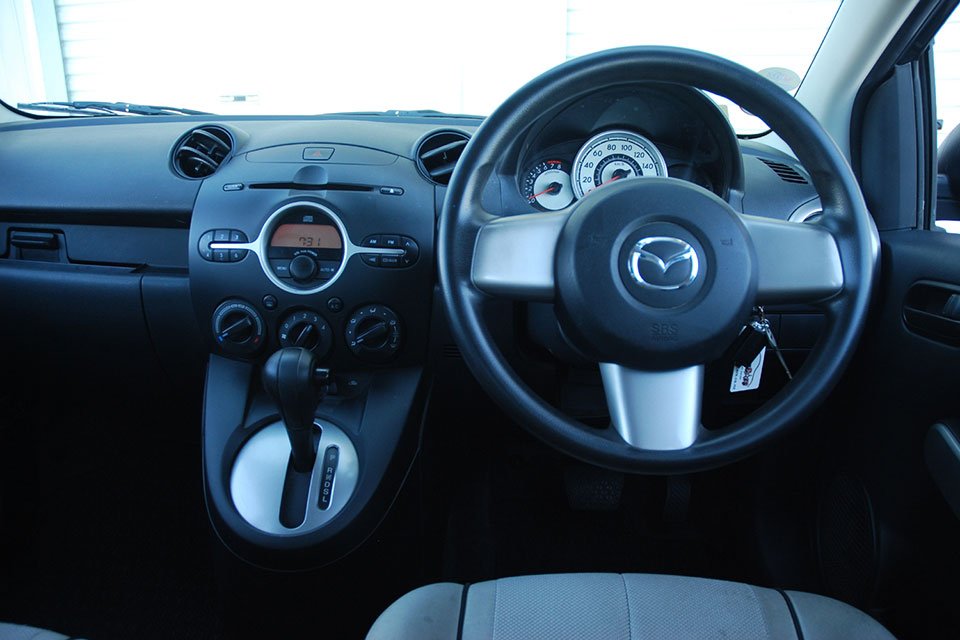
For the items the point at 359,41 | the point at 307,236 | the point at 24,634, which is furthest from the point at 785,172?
the point at 359,41

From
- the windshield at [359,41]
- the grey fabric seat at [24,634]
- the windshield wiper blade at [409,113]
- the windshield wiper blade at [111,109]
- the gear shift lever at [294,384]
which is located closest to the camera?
the grey fabric seat at [24,634]

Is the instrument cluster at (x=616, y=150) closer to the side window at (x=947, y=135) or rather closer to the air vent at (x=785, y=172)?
the air vent at (x=785, y=172)

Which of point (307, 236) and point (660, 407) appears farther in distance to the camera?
point (307, 236)

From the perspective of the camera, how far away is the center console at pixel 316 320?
3.33 ft

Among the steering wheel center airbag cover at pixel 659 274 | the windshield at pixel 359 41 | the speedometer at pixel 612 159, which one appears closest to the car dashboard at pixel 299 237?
the speedometer at pixel 612 159

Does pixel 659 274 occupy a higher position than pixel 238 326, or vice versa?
pixel 659 274

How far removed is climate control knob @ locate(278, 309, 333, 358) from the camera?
1.03 metres

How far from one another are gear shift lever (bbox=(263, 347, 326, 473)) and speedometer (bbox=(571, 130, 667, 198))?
53 cm

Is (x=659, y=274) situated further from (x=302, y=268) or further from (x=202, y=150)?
(x=202, y=150)

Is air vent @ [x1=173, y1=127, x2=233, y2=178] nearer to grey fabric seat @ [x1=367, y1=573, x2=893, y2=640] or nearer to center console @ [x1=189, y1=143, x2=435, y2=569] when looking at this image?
center console @ [x1=189, y1=143, x2=435, y2=569]

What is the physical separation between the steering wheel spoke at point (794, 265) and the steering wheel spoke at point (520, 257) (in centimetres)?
26

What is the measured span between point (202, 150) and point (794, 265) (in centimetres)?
111

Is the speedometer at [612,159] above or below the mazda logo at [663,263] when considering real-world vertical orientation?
above

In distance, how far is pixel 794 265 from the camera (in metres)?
0.77
